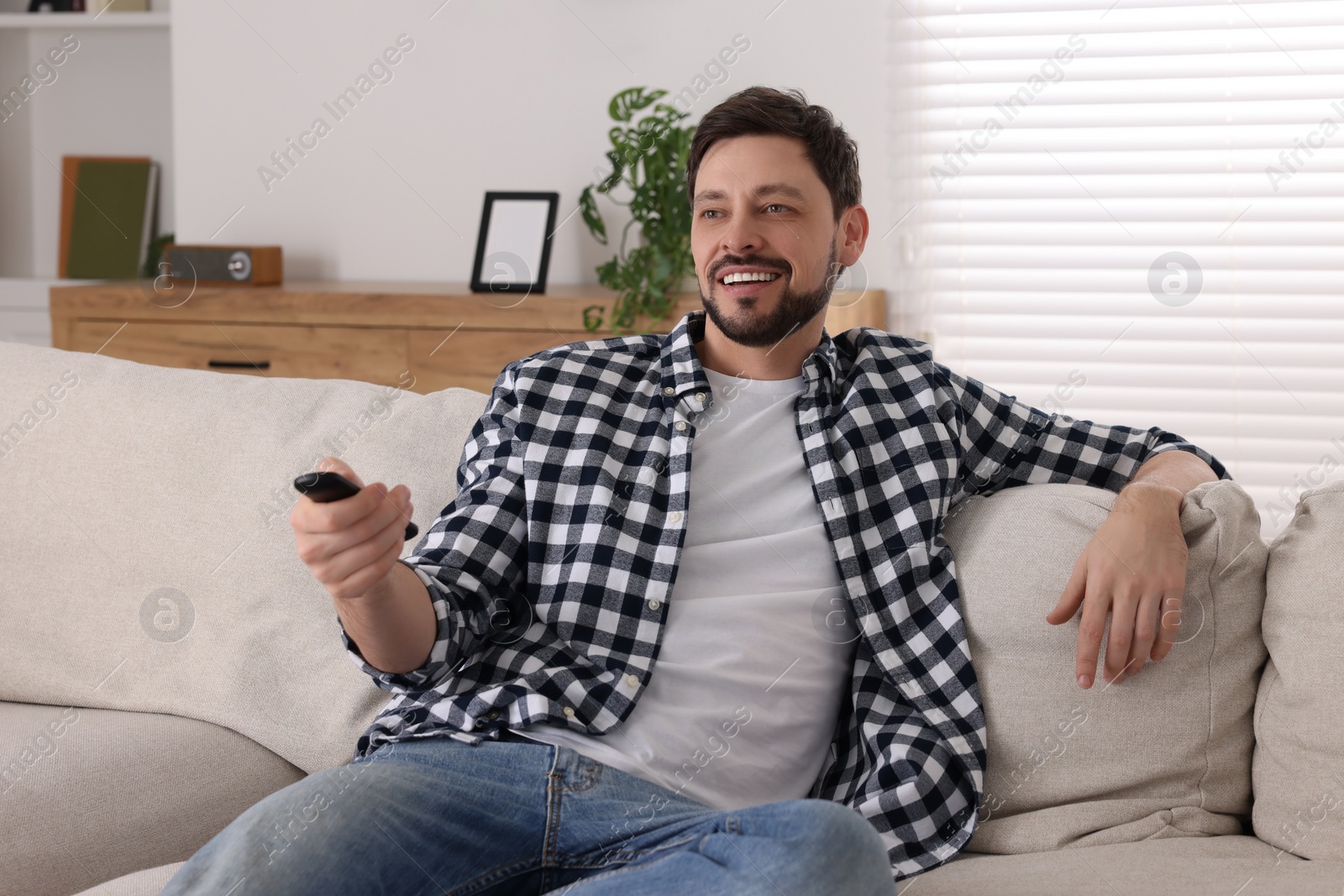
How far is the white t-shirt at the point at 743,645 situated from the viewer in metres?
1.23

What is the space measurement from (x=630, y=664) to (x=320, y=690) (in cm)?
44

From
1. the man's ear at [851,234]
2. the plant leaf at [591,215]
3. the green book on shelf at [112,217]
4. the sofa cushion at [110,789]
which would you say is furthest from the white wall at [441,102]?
the sofa cushion at [110,789]

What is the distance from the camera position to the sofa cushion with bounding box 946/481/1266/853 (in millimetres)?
1232

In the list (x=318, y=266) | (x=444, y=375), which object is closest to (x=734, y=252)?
(x=444, y=375)

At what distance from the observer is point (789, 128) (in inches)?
59.3

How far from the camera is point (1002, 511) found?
4.49 feet

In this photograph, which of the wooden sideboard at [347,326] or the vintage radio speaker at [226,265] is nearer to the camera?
the wooden sideboard at [347,326]

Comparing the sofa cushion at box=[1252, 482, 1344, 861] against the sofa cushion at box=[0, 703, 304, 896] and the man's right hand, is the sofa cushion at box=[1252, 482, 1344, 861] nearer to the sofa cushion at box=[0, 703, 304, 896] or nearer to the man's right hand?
the man's right hand

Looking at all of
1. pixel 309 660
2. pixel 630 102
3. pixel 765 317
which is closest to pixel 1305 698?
pixel 765 317

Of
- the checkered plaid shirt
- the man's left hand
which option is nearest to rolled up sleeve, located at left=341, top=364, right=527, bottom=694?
the checkered plaid shirt

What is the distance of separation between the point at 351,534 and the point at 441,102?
2.32m

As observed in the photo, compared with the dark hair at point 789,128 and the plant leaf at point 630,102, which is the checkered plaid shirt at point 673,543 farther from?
the plant leaf at point 630,102

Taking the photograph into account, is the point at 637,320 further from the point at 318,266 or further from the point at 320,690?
the point at 320,690

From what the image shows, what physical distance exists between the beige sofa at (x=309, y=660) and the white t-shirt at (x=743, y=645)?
0.61 feet
